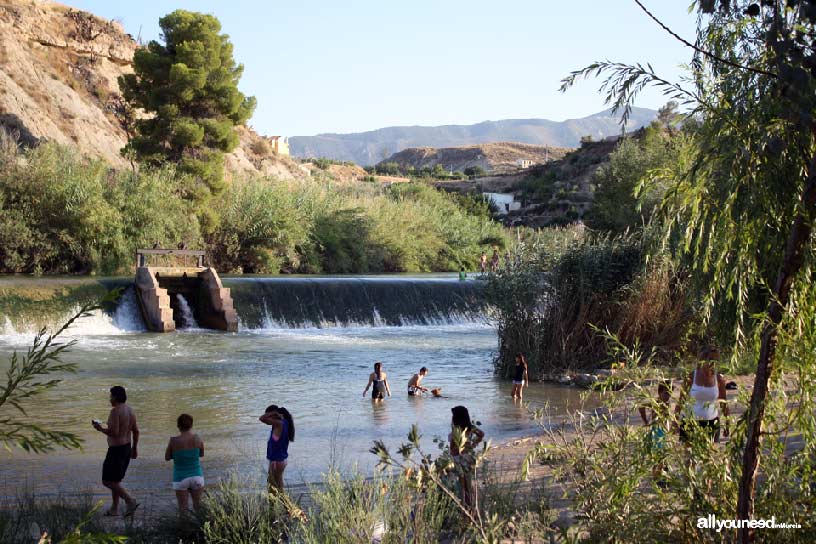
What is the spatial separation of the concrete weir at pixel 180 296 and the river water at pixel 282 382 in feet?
1.53

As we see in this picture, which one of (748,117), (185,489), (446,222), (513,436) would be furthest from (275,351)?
(446,222)

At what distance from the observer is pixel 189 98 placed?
130 feet

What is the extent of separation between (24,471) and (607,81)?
25.9ft

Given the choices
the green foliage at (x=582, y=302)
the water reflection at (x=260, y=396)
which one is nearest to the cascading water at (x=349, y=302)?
the water reflection at (x=260, y=396)

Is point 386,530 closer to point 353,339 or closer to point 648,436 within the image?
point 648,436

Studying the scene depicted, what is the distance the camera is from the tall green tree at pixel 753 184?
4.32 m

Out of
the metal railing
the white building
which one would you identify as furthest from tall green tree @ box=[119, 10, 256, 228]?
the white building

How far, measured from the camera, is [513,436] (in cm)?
1227

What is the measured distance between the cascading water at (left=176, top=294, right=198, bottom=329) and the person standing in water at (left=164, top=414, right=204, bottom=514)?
18.5 m

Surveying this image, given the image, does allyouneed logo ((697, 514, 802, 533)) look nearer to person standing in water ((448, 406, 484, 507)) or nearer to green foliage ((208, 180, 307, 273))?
person standing in water ((448, 406, 484, 507))

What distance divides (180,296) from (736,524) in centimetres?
2352

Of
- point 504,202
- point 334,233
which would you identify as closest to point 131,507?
point 334,233

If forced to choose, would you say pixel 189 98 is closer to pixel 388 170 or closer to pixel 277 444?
pixel 277 444

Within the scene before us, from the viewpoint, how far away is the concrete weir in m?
24.6
